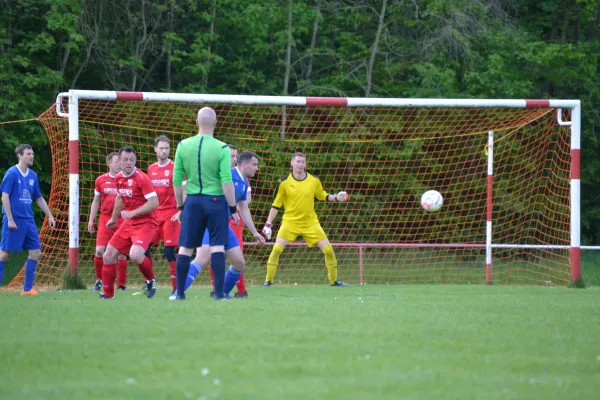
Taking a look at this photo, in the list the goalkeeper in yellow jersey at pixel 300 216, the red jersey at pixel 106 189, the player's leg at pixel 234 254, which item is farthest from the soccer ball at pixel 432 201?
the player's leg at pixel 234 254

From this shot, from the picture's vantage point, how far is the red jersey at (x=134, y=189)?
32.4 feet

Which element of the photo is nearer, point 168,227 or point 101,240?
point 168,227

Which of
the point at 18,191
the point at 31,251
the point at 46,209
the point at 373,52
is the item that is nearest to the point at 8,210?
the point at 18,191

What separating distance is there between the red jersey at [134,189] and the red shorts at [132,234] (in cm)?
8

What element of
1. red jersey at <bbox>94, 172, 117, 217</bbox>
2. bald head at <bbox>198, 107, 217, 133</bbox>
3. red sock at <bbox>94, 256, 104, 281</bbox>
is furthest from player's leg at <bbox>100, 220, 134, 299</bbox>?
red sock at <bbox>94, 256, 104, 281</bbox>

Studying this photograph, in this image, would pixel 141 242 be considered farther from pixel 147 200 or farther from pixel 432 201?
pixel 432 201

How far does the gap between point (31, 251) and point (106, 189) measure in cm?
129

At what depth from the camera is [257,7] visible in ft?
78.4

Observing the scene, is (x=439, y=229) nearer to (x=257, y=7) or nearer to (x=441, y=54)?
(x=441, y=54)

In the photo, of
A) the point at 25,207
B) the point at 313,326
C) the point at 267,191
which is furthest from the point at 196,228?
the point at 267,191

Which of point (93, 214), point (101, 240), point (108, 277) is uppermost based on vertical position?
point (93, 214)

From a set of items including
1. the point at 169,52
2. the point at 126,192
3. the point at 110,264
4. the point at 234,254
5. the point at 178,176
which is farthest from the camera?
the point at 169,52

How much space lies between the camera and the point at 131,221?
9867mm

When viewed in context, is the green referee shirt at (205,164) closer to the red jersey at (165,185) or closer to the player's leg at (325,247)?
the red jersey at (165,185)
